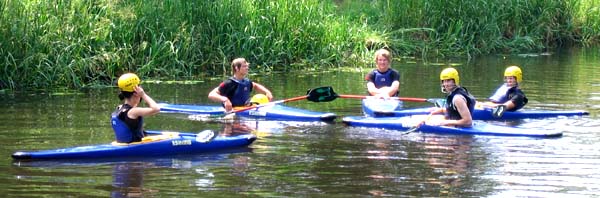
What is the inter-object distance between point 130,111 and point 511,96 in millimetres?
5874

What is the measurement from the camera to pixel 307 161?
10812 millimetres

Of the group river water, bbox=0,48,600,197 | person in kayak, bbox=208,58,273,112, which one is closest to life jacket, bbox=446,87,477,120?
river water, bbox=0,48,600,197

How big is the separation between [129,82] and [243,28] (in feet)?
28.9

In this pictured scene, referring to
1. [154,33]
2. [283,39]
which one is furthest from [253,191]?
[283,39]

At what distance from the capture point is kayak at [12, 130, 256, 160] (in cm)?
1078

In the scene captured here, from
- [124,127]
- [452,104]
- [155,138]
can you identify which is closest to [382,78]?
[452,104]

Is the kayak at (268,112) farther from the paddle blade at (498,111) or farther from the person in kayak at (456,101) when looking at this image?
the paddle blade at (498,111)

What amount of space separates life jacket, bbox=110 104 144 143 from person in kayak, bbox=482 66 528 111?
17.4 ft

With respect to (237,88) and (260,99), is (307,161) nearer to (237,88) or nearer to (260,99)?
(237,88)

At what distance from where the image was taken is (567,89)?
17828 mm

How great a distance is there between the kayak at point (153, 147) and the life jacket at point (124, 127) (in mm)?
81

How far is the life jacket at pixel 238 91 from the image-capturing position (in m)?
14.6

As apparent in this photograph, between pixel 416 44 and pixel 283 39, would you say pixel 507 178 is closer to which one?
pixel 283 39

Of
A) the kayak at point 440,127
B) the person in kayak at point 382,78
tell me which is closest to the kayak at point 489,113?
the kayak at point 440,127
